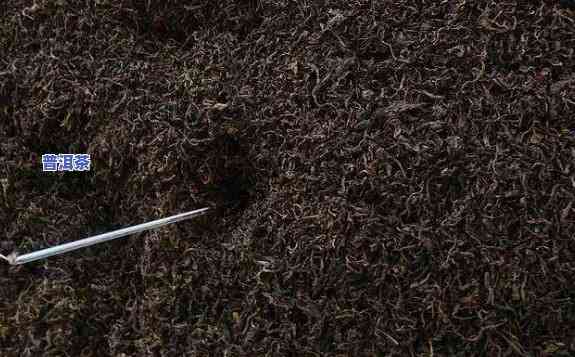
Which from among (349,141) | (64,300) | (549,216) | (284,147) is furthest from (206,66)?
(549,216)

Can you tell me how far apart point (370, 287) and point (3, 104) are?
1027 millimetres

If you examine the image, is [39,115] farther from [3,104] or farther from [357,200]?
[357,200]

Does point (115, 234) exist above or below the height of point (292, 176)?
below

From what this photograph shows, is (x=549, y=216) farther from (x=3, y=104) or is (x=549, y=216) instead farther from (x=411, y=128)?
(x=3, y=104)

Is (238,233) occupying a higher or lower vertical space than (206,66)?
lower

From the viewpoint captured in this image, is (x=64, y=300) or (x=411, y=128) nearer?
(x=411, y=128)

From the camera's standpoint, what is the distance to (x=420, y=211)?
45.5 inches

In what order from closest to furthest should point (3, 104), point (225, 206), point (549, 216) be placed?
point (549, 216) < point (225, 206) < point (3, 104)

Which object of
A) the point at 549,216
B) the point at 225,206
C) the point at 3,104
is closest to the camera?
the point at 549,216

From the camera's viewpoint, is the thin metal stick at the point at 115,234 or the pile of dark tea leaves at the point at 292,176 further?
the thin metal stick at the point at 115,234

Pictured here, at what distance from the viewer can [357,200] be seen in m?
1.19

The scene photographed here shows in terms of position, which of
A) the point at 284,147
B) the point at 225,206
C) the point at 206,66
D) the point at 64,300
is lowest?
the point at 64,300

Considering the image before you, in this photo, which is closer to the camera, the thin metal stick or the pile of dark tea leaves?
the pile of dark tea leaves

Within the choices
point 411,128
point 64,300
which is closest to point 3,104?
point 64,300
